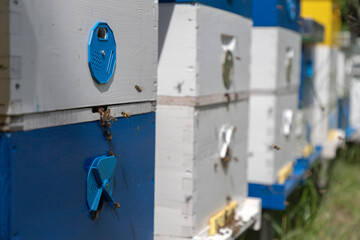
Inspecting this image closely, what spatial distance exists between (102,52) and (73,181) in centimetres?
40

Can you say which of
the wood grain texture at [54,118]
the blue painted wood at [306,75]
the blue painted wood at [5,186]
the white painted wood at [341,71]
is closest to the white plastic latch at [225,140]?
the wood grain texture at [54,118]

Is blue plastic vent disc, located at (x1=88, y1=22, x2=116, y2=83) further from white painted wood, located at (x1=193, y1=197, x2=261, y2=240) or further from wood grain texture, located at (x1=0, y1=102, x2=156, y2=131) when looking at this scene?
white painted wood, located at (x1=193, y1=197, x2=261, y2=240)

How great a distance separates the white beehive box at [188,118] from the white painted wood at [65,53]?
36 cm

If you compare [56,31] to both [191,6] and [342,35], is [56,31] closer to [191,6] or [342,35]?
[191,6]

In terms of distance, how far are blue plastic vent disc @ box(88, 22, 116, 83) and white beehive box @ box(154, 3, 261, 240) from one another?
615 mm

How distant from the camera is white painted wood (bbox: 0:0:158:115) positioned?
1.21 metres

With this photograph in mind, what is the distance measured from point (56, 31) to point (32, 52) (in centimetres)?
12

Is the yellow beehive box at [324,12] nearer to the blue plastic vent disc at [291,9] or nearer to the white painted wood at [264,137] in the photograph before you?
the blue plastic vent disc at [291,9]

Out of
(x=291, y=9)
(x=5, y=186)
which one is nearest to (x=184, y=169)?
(x=5, y=186)

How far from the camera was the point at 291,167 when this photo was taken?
4.00 metres

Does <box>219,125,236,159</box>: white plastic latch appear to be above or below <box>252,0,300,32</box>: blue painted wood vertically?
below

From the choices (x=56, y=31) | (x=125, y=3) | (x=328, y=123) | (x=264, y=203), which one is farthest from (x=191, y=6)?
(x=328, y=123)

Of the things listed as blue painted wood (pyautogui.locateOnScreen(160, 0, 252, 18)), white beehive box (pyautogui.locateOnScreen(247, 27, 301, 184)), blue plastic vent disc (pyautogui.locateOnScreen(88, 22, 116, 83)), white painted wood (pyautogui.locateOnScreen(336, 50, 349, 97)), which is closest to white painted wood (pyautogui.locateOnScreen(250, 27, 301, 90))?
white beehive box (pyautogui.locateOnScreen(247, 27, 301, 184))

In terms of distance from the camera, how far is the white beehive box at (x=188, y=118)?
2.21m
